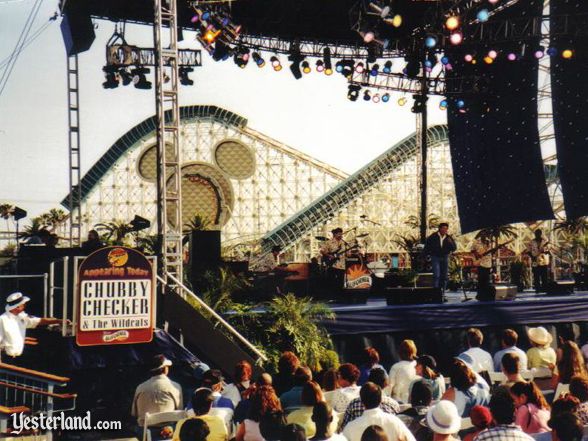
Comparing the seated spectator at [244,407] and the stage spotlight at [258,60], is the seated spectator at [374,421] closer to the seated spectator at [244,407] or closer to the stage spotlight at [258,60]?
the seated spectator at [244,407]

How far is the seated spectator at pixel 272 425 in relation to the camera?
4.81 metres

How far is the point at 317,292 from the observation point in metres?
13.9

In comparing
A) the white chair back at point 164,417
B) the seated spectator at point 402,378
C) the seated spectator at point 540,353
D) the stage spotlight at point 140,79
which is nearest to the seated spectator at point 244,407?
the white chair back at point 164,417

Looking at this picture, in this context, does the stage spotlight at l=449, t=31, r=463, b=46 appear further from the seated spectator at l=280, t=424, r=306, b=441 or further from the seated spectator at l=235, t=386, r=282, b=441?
the seated spectator at l=280, t=424, r=306, b=441

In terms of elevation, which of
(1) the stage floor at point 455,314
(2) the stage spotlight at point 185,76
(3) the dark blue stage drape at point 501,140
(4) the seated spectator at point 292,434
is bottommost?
(4) the seated spectator at point 292,434

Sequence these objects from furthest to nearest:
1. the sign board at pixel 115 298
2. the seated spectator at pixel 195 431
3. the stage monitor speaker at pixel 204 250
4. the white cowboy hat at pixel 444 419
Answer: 1. the stage monitor speaker at pixel 204 250
2. the sign board at pixel 115 298
3. the white cowboy hat at pixel 444 419
4. the seated spectator at pixel 195 431

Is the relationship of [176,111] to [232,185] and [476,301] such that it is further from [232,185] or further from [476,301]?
[232,185]

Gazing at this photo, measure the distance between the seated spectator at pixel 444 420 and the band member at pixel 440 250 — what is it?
8.72 meters

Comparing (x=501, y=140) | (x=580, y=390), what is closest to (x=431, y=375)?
(x=580, y=390)

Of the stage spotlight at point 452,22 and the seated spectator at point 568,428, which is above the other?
the stage spotlight at point 452,22

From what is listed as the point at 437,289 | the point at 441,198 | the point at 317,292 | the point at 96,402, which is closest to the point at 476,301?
the point at 437,289

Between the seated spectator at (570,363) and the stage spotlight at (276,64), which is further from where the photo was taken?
the stage spotlight at (276,64)

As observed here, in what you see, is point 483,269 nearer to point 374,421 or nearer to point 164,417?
point 164,417

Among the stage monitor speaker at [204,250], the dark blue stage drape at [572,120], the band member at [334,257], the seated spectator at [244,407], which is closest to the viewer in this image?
the seated spectator at [244,407]
